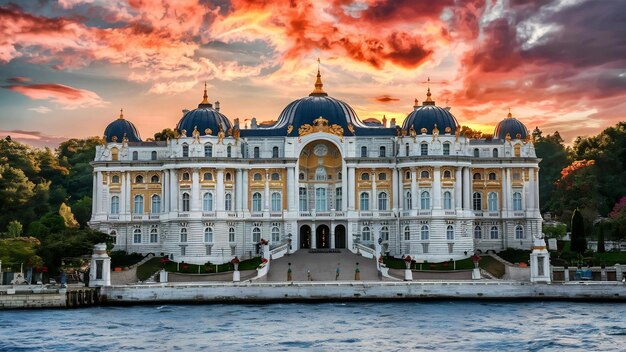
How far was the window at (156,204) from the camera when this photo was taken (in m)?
108

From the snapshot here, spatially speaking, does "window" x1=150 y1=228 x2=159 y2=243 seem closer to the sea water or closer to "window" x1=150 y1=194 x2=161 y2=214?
"window" x1=150 y1=194 x2=161 y2=214

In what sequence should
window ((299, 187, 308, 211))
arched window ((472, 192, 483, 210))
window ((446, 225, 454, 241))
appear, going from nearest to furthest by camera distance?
window ((446, 225, 454, 241))
window ((299, 187, 308, 211))
arched window ((472, 192, 483, 210))

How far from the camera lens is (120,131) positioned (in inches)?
4321

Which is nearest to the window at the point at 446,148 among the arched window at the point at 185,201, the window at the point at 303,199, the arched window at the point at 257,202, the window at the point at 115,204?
the window at the point at 303,199

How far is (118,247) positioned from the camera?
352 feet

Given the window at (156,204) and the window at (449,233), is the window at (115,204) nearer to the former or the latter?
the window at (156,204)

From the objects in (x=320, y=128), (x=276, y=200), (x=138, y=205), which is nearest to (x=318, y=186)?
(x=276, y=200)

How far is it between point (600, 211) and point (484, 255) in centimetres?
2742

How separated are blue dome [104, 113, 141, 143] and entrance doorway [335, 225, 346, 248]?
2085 centimetres

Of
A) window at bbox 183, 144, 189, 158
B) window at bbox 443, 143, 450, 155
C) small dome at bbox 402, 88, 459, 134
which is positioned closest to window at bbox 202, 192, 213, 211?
window at bbox 183, 144, 189, 158

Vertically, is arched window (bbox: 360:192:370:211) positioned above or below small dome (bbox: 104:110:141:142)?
below

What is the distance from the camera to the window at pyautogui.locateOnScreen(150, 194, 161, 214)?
10769 centimetres

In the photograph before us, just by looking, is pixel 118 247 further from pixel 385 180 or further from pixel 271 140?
pixel 385 180

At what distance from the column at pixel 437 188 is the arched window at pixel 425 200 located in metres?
0.70
